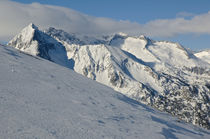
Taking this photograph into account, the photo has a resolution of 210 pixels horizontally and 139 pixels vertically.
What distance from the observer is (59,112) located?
634 inches

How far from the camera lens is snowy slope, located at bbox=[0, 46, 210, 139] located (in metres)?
13.1

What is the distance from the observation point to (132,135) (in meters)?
15.7

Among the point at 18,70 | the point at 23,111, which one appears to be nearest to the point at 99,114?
the point at 23,111

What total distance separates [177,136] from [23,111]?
11.4 metres

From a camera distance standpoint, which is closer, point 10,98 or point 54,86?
point 10,98

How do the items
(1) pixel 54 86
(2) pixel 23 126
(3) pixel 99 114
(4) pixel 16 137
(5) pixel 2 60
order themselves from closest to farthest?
(4) pixel 16 137 → (2) pixel 23 126 → (3) pixel 99 114 → (1) pixel 54 86 → (5) pixel 2 60

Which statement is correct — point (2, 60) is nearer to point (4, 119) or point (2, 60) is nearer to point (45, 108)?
point (45, 108)

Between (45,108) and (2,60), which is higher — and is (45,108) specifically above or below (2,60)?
below

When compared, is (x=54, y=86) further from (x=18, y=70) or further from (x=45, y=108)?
(x=45, y=108)

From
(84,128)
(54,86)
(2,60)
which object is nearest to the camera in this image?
(84,128)

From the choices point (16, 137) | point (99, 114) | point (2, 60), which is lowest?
point (16, 137)

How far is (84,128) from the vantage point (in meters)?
14.5

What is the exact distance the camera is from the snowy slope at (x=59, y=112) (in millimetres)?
13070

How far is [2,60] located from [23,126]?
14.3 meters
